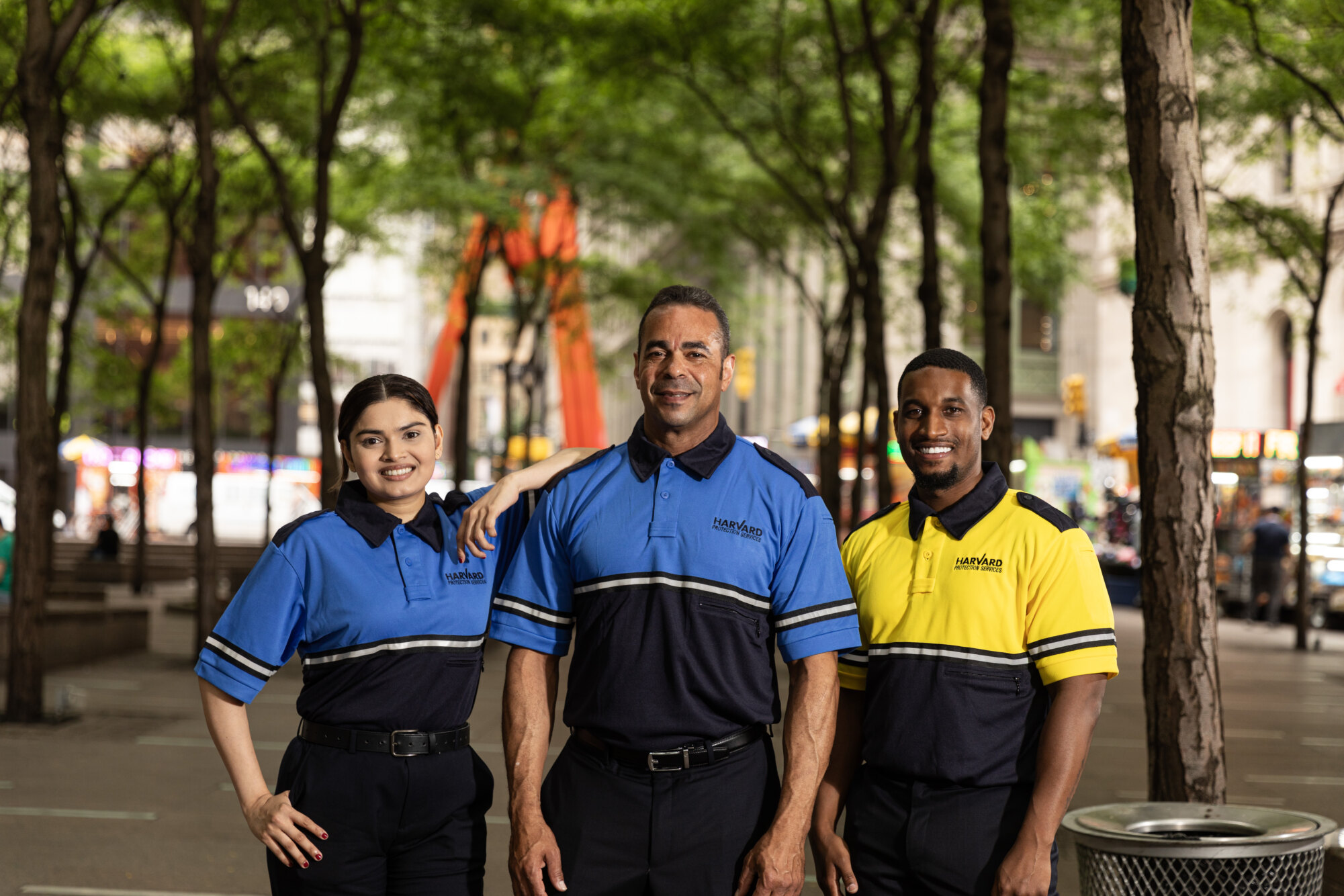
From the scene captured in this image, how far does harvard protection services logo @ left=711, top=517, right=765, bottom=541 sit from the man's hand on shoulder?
0.65 meters

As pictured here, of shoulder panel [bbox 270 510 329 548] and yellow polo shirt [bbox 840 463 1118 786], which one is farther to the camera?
shoulder panel [bbox 270 510 329 548]

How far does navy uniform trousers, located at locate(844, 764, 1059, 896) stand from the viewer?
3.54 meters

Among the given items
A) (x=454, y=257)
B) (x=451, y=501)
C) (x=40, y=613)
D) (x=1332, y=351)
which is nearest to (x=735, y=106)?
(x=454, y=257)

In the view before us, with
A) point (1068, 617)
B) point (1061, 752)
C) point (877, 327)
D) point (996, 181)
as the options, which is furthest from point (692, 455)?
point (877, 327)

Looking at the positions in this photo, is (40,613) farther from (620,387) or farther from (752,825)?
(620,387)

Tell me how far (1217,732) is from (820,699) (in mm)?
3106

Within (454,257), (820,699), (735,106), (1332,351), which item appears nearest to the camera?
(820,699)

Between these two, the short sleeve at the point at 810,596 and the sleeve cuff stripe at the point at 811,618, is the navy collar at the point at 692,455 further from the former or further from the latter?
the sleeve cuff stripe at the point at 811,618

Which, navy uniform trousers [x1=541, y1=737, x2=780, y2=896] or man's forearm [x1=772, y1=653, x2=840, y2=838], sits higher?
man's forearm [x1=772, y1=653, x2=840, y2=838]

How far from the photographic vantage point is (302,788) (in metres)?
3.62

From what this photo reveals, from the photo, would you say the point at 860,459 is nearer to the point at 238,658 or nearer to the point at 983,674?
the point at 983,674

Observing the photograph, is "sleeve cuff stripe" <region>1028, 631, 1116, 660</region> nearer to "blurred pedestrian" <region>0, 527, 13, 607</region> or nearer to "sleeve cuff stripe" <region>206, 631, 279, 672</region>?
"sleeve cuff stripe" <region>206, 631, 279, 672</region>

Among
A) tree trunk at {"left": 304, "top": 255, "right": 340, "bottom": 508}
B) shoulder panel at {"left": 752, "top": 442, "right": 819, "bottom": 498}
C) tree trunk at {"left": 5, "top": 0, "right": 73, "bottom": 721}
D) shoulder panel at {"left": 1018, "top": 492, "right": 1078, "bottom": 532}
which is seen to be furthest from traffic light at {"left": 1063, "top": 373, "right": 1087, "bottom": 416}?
shoulder panel at {"left": 752, "top": 442, "right": 819, "bottom": 498}

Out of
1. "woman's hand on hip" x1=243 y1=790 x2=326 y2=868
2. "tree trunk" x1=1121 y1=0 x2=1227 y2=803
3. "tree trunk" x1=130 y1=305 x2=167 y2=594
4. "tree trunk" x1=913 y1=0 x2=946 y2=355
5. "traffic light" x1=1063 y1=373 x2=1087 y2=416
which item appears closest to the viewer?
"woman's hand on hip" x1=243 y1=790 x2=326 y2=868
